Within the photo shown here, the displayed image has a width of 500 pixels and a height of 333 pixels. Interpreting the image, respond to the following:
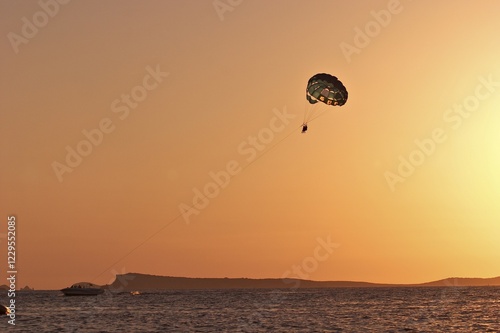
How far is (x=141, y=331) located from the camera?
292 feet

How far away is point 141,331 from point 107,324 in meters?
12.0

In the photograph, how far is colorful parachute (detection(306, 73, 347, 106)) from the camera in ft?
228

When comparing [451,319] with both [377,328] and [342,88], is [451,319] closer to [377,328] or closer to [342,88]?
[377,328]

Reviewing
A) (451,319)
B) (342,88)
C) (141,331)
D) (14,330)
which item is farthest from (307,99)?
(451,319)

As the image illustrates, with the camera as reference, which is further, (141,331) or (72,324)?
(72,324)

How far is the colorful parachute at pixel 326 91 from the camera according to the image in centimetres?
A: 6962

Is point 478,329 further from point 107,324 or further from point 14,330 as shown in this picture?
point 14,330

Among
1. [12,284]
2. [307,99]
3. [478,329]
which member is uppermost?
[307,99]

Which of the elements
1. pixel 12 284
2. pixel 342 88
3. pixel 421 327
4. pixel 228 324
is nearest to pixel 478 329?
pixel 421 327

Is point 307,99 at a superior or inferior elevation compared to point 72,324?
superior

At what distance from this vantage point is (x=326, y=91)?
69625 millimetres

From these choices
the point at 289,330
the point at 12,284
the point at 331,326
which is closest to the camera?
the point at 12,284

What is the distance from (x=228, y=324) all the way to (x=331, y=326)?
13666 mm

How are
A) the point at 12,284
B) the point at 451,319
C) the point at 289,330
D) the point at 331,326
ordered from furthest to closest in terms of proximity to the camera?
the point at 451,319 < the point at 331,326 < the point at 289,330 < the point at 12,284
